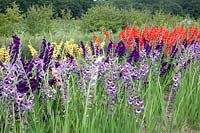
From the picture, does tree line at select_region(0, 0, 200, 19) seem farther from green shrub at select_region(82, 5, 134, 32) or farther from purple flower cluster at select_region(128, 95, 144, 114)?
purple flower cluster at select_region(128, 95, 144, 114)

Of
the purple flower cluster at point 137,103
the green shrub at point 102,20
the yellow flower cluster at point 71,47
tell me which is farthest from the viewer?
the green shrub at point 102,20

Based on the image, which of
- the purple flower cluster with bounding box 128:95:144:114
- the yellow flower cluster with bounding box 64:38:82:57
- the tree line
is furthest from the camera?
the tree line

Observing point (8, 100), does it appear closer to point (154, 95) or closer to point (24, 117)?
point (24, 117)

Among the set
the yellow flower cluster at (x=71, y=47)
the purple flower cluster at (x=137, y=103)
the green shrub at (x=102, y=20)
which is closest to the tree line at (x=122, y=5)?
the green shrub at (x=102, y=20)

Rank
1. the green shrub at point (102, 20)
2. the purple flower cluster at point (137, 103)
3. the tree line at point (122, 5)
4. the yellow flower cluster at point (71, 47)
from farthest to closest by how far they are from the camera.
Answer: the tree line at point (122, 5)
the green shrub at point (102, 20)
the yellow flower cluster at point (71, 47)
the purple flower cluster at point (137, 103)

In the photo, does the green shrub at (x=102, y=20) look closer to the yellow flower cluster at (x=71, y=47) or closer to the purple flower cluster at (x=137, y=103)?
the yellow flower cluster at (x=71, y=47)

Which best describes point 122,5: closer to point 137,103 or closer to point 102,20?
point 102,20

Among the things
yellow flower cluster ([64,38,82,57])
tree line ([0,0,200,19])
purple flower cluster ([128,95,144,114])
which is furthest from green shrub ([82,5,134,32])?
tree line ([0,0,200,19])

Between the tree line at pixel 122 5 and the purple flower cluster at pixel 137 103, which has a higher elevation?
the purple flower cluster at pixel 137 103

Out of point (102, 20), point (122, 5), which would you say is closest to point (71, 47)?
point (102, 20)

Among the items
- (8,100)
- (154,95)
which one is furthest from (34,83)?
(154,95)

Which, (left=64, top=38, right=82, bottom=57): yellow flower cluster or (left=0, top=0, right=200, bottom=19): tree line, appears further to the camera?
(left=0, top=0, right=200, bottom=19): tree line

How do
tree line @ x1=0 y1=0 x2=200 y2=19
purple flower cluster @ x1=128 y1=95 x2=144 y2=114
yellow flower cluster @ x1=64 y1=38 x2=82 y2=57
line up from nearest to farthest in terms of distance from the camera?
purple flower cluster @ x1=128 y1=95 x2=144 y2=114 → yellow flower cluster @ x1=64 y1=38 x2=82 y2=57 → tree line @ x1=0 y1=0 x2=200 y2=19

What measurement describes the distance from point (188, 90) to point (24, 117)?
7.10 ft
